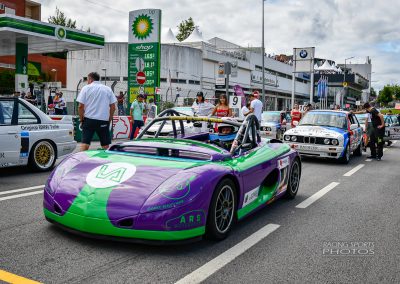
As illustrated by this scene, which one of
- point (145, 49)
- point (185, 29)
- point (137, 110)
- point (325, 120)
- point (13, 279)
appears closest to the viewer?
point (13, 279)

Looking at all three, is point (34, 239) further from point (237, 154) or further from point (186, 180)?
point (237, 154)

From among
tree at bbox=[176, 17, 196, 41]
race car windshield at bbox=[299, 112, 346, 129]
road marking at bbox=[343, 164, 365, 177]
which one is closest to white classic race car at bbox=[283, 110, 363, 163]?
race car windshield at bbox=[299, 112, 346, 129]

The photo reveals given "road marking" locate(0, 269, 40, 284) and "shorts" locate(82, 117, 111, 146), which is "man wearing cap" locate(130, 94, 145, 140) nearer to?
"shorts" locate(82, 117, 111, 146)

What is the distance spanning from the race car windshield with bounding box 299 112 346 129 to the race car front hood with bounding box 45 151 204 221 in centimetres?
853

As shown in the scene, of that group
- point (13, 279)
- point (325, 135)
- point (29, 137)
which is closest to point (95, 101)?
point (29, 137)

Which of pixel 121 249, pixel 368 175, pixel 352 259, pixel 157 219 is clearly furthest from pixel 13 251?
pixel 368 175

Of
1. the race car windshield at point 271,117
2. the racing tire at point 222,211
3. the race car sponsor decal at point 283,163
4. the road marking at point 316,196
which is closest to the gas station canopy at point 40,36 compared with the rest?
the race car windshield at point 271,117

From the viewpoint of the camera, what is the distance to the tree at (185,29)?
78750mm

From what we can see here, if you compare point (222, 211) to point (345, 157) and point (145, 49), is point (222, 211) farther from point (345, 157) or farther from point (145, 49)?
point (145, 49)

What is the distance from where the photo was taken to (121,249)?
3.84 meters

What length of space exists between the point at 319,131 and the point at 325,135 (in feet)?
0.95

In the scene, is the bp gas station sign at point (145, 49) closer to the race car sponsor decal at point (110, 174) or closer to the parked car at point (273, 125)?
the parked car at point (273, 125)

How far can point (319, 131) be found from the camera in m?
11.5

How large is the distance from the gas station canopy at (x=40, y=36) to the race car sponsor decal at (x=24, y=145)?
12.9m
